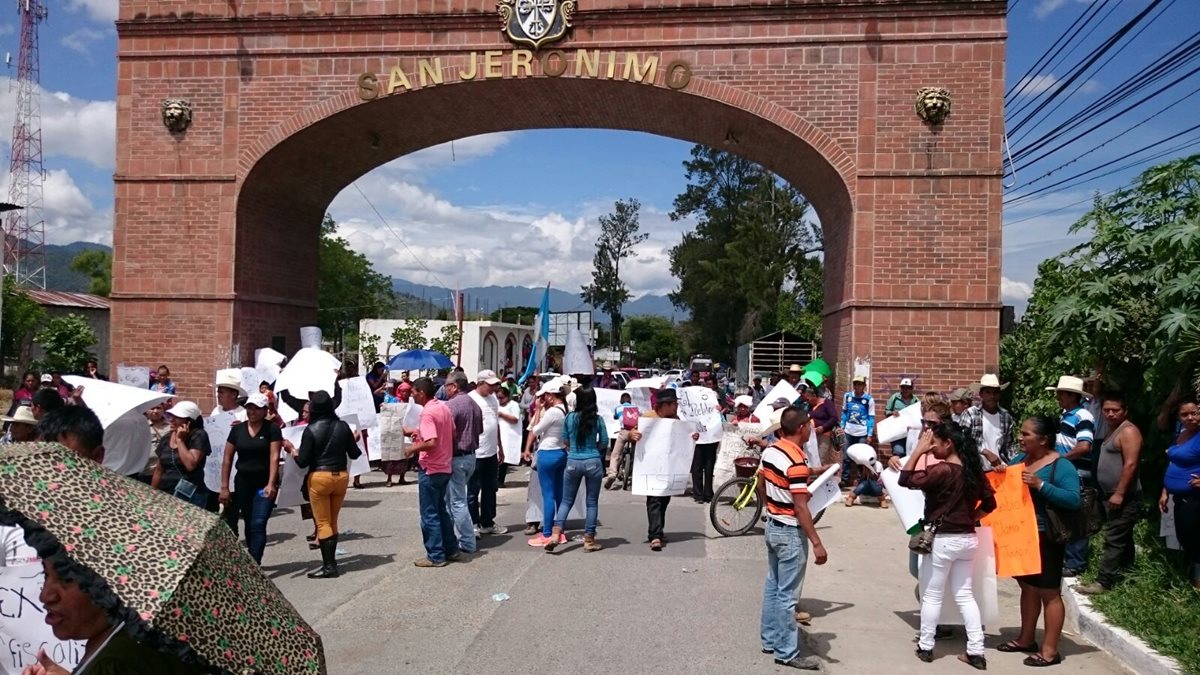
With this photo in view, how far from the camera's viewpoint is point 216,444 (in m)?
8.62

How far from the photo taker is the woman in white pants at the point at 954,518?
595 centimetres

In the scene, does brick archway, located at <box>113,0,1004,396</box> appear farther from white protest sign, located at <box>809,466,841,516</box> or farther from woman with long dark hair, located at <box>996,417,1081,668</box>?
woman with long dark hair, located at <box>996,417,1081,668</box>

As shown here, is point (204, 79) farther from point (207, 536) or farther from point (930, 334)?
point (207, 536)

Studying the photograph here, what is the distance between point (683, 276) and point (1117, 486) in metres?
49.4

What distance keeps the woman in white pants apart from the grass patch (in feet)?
3.62

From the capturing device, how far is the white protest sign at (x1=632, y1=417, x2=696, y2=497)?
9453mm

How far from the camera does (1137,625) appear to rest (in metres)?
6.20

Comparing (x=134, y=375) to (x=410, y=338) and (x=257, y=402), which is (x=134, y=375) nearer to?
(x=257, y=402)

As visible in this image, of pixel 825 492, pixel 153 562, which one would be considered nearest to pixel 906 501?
pixel 825 492

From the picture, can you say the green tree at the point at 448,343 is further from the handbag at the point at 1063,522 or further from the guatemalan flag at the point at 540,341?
the handbag at the point at 1063,522

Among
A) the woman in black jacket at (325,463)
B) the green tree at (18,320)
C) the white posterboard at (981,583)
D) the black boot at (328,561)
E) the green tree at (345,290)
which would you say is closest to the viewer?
the white posterboard at (981,583)

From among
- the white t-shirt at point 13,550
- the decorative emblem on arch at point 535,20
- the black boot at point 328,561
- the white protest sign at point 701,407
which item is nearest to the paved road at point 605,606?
the black boot at point 328,561

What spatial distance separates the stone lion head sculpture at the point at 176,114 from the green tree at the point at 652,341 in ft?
206

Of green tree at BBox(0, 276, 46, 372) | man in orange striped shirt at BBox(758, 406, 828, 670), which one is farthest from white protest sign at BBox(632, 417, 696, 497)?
green tree at BBox(0, 276, 46, 372)
